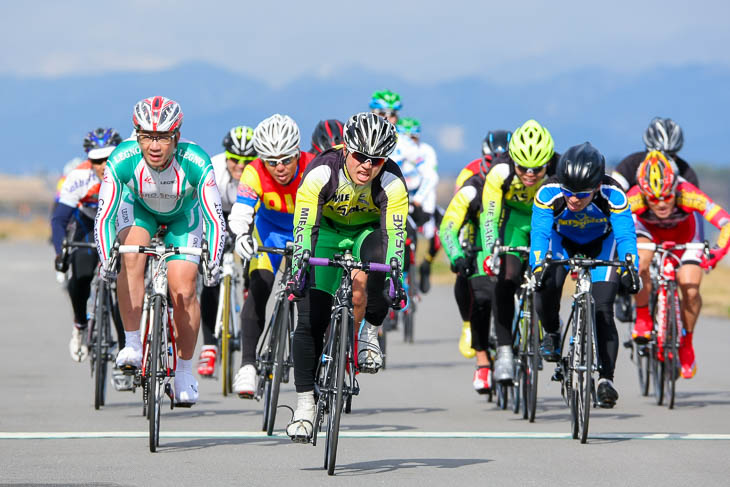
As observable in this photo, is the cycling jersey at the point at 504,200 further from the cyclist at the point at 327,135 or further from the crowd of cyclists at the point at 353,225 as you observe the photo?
the cyclist at the point at 327,135

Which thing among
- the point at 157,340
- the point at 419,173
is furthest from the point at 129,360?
the point at 419,173

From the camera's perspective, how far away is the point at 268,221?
1188cm

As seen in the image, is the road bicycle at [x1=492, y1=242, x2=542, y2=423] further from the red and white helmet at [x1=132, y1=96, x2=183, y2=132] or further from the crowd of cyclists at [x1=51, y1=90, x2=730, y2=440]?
the red and white helmet at [x1=132, y1=96, x2=183, y2=132]

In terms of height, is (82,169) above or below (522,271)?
above

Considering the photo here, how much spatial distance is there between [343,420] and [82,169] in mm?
3674

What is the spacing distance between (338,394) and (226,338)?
185 inches

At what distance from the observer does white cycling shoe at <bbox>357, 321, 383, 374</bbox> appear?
920 centimetres

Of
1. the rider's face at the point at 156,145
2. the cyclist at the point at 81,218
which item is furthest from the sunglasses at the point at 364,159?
the cyclist at the point at 81,218

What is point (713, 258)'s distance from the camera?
1302cm

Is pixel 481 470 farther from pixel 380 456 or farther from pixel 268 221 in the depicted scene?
pixel 268 221

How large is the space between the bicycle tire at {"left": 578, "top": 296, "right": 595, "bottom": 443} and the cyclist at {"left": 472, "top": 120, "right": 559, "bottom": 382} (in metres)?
1.83

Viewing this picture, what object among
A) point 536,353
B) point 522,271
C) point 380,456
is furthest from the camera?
point 522,271

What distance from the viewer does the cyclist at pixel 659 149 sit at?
558 inches

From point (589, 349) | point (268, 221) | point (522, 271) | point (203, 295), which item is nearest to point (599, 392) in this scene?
point (589, 349)
